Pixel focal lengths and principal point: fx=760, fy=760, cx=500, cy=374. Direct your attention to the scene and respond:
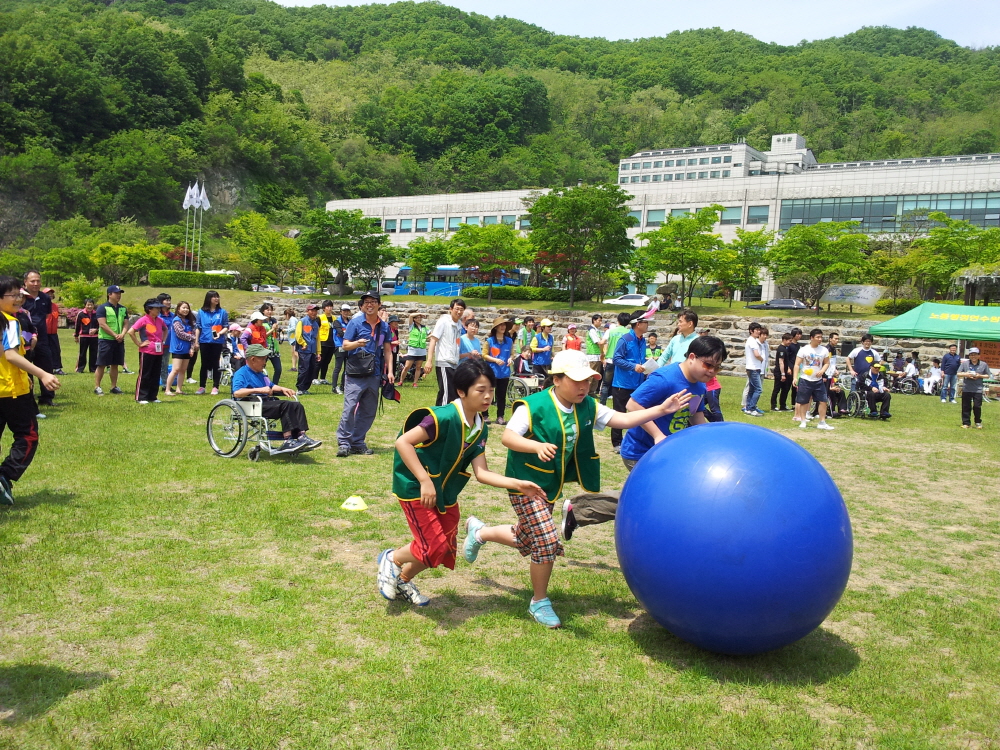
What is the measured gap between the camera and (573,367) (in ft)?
16.2

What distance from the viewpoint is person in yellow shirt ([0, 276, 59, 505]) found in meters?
6.64

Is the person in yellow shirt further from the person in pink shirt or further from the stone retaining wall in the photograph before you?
the stone retaining wall

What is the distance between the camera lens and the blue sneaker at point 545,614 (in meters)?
4.95

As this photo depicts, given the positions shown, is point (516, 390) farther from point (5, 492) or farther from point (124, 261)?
point (124, 261)

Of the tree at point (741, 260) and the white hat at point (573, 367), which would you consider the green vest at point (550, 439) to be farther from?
the tree at point (741, 260)

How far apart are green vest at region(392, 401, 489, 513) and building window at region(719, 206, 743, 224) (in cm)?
6724

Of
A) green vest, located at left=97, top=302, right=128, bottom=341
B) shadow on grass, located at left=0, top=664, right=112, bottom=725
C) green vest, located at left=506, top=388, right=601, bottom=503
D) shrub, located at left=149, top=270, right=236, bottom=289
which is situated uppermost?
shrub, located at left=149, top=270, right=236, bottom=289

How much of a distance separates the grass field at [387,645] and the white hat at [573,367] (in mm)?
1660

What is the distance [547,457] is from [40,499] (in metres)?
5.31

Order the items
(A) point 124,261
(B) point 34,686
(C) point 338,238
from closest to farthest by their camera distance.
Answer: (B) point 34,686 → (C) point 338,238 → (A) point 124,261

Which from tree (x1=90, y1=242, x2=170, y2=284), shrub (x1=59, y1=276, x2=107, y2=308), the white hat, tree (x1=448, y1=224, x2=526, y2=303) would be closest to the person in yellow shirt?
the white hat

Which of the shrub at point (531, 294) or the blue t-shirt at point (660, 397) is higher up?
the shrub at point (531, 294)

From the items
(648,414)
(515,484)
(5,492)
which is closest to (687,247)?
(648,414)

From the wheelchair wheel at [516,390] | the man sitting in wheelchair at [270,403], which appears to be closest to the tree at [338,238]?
the wheelchair wheel at [516,390]
